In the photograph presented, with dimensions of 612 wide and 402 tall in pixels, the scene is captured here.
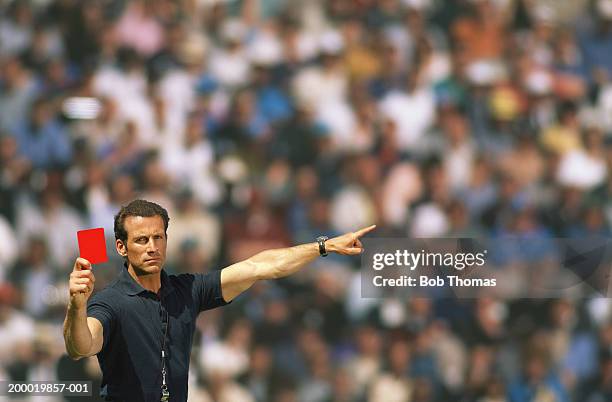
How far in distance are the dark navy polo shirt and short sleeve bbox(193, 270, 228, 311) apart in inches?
9.2

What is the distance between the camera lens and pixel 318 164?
25.0 feet

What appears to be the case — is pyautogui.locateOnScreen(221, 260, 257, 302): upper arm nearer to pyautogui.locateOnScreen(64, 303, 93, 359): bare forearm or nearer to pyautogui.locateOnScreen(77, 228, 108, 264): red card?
pyautogui.locateOnScreen(77, 228, 108, 264): red card

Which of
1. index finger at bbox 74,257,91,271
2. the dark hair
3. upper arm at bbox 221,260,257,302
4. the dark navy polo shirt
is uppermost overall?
the dark hair

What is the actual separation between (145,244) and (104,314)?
1.01 ft

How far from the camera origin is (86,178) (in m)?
7.45

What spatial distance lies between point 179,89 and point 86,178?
94 cm

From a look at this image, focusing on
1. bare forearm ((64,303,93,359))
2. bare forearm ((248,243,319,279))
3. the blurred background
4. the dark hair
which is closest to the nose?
the dark hair

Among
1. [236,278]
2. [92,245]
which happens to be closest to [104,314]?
[92,245]

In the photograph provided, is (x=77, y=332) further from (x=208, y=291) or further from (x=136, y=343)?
(x=208, y=291)

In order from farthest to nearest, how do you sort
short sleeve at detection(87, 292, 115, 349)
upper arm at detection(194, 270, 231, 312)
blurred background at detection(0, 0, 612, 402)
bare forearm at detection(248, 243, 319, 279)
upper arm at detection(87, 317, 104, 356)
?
blurred background at detection(0, 0, 612, 402), bare forearm at detection(248, 243, 319, 279), upper arm at detection(194, 270, 231, 312), short sleeve at detection(87, 292, 115, 349), upper arm at detection(87, 317, 104, 356)

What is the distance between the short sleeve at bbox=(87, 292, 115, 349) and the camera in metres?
3.89

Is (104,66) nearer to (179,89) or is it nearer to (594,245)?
(179,89)

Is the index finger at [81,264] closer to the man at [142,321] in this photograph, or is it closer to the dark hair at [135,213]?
the man at [142,321]

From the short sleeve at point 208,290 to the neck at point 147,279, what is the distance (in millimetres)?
225
